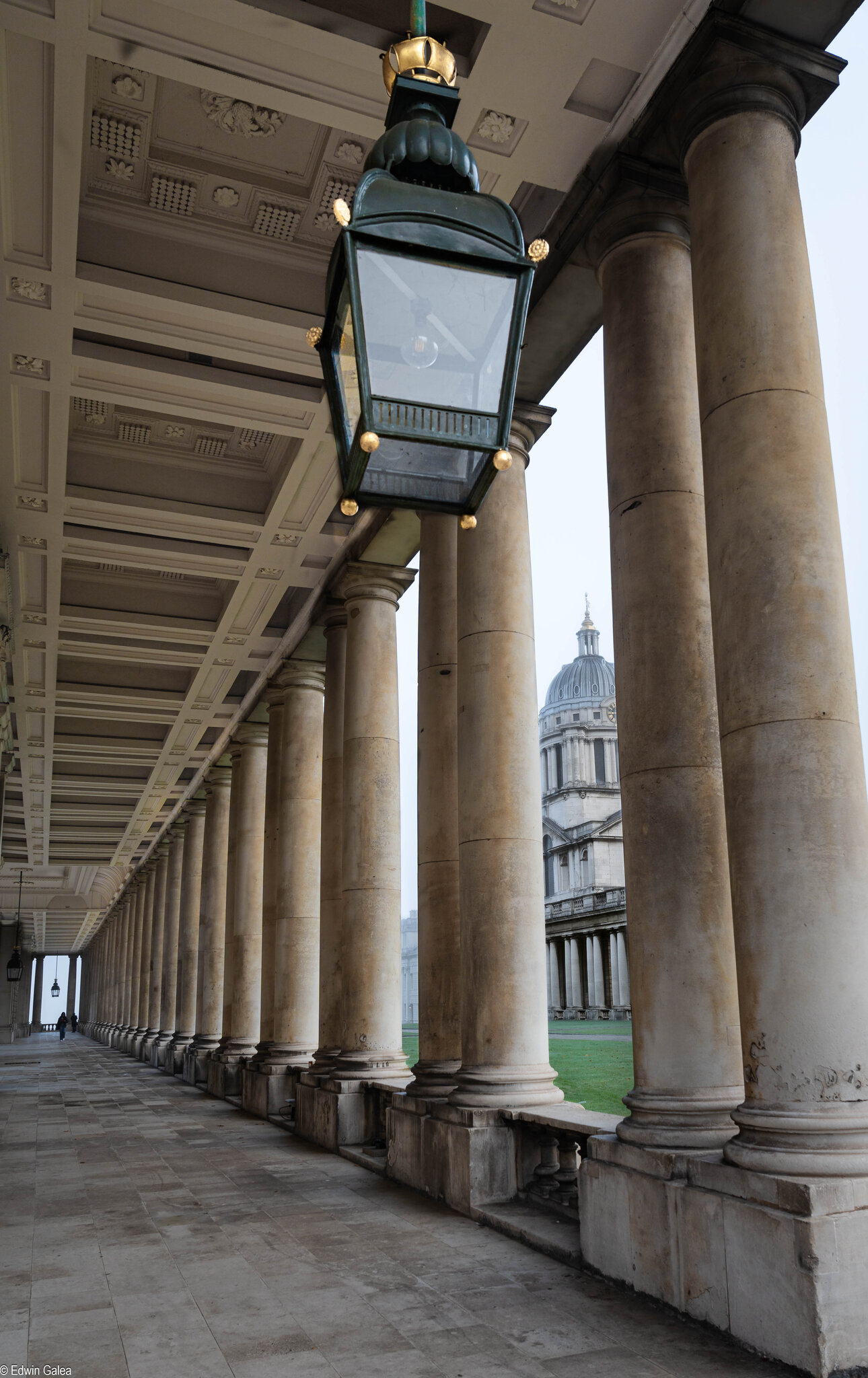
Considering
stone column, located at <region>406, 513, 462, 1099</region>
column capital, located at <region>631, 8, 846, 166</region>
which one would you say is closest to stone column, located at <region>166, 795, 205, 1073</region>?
stone column, located at <region>406, 513, 462, 1099</region>

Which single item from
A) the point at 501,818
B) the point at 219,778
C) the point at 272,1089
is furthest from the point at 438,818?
the point at 219,778

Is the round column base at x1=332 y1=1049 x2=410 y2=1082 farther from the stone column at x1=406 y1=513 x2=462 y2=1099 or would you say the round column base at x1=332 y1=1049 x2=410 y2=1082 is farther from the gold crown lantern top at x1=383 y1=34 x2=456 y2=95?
the gold crown lantern top at x1=383 y1=34 x2=456 y2=95

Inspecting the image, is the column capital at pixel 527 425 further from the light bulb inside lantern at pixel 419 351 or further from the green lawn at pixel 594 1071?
the light bulb inside lantern at pixel 419 351

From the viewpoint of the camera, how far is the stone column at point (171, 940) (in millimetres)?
72938

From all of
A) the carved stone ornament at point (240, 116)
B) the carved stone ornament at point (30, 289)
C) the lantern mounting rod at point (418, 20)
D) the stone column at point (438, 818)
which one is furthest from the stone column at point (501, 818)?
the lantern mounting rod at point (418, 20)

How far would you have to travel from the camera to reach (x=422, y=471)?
8.33 metres

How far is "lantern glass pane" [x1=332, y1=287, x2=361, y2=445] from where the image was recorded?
26.0 ft

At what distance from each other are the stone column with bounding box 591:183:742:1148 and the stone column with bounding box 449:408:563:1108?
14.2 ft

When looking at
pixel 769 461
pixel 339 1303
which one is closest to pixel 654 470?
pixel 769 461

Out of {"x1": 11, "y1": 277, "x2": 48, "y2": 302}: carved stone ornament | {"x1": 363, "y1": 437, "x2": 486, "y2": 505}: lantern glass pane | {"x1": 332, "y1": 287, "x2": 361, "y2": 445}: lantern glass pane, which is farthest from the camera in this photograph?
{"x1": 11, "y1": 277, "x2": 48, "y2": 302}: carved stone ornament

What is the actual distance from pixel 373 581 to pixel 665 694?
17064 mm

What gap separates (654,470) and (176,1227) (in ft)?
46.7

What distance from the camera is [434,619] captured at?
993 inches

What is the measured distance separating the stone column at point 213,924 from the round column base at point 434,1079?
3279cm
